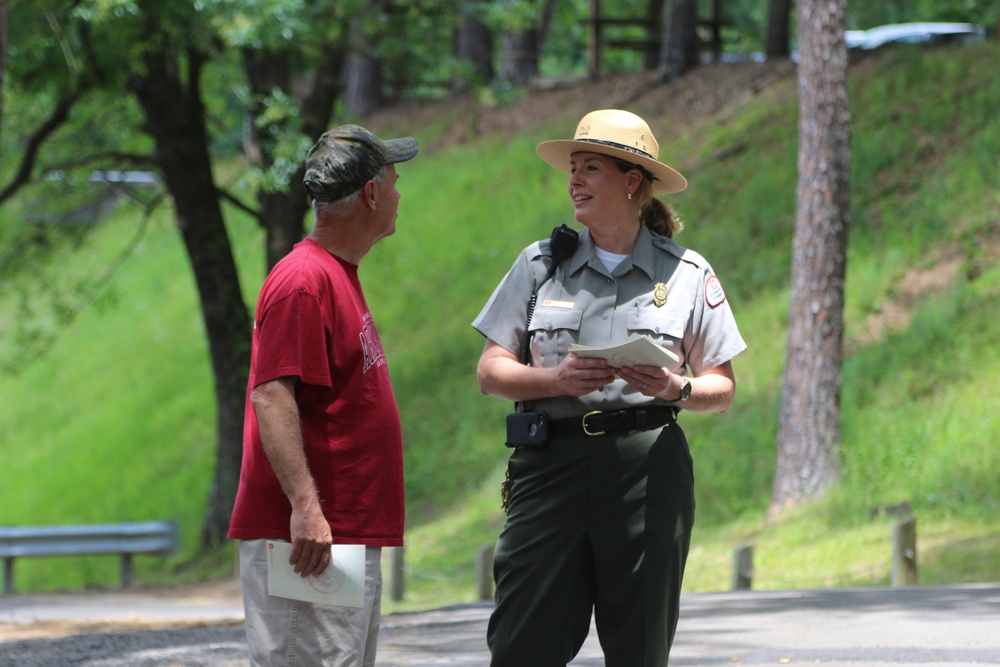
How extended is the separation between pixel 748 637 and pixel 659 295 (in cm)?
346

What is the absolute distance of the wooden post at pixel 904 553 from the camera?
358 inches

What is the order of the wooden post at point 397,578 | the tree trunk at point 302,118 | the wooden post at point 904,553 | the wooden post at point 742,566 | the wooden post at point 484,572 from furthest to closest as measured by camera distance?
the tree trunk at point 302,118 → the wooden post at point 397,578 → the wooden post at point 484,572 → the wooden post at point 742,566 → the wooden post at point 904,553

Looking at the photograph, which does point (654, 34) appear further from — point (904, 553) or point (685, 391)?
point (685, 391)

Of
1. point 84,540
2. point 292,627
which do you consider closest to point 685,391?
point 292,627

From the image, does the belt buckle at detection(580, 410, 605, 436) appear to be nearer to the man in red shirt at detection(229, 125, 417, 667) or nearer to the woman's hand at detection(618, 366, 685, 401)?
the woman's hand at detection(618, 366, 685, 401)

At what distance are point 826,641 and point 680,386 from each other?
333 centimetres

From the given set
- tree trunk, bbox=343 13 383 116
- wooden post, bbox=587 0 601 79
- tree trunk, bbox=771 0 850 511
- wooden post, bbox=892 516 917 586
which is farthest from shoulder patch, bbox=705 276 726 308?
tree trunk, bbox=343 13 383 116

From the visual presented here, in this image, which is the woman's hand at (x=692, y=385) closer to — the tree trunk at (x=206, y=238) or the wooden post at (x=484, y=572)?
the wooden post at (x=484, y=572)

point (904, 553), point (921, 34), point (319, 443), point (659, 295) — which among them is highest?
point (921, 34)

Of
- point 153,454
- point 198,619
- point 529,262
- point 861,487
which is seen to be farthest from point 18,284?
point 529,262

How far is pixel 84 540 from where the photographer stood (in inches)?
557

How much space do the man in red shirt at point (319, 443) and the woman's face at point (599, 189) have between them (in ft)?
2.55

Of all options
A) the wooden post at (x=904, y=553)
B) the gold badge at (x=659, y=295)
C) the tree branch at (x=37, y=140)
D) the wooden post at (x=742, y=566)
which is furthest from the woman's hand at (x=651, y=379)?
the tree branch at (x=37, y=140)

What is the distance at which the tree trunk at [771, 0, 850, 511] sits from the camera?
11773 millimetres
